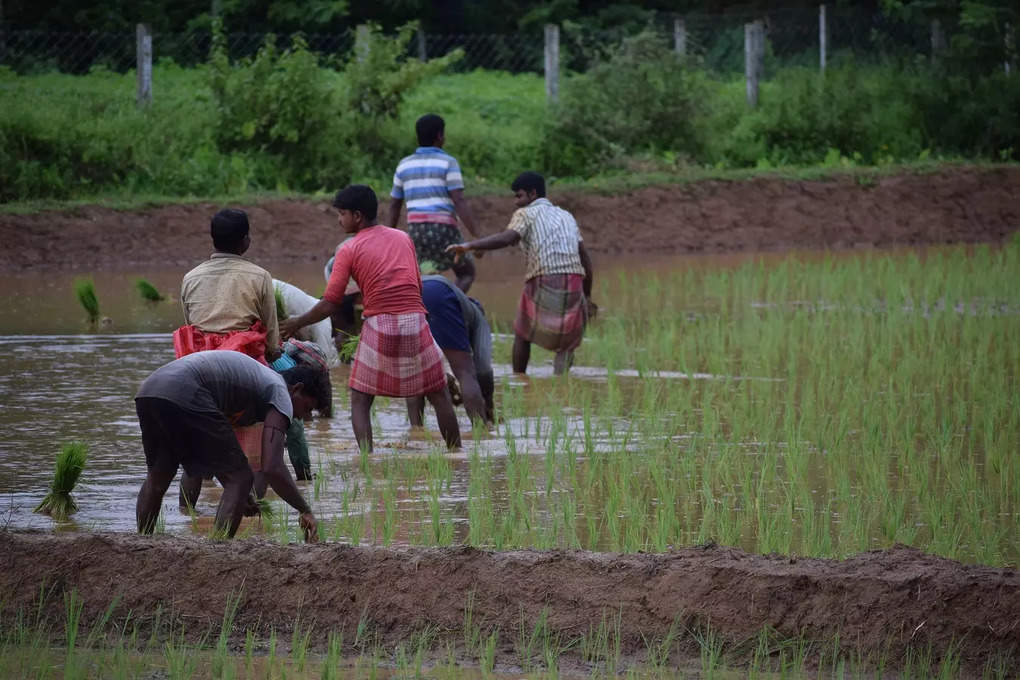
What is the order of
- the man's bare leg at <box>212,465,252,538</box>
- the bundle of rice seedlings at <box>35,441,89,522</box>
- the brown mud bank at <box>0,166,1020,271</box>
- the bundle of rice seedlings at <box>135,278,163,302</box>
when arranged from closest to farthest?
the man's bare leg at <box>212,465,252,538</box> < the bundle of rice seedlings at <box>35,441,89,522</box> < the bundle of rice seedlings at <box>135,278,163,302</box> < the brown mud bank at <box>0,166,1020,271</box>

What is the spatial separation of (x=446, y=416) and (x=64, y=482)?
2158 mm

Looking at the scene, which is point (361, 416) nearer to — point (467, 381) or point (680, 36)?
point (467, 381)

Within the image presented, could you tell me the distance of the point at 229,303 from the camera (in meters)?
5.93

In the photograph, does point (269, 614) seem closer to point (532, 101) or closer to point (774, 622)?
point (774, 622)

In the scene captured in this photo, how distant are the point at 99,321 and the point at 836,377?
247 inches

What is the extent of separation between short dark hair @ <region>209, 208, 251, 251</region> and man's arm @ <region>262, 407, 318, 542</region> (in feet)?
2.74

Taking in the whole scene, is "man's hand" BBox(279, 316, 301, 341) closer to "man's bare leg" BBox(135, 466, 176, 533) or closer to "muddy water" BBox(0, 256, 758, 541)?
"muddy water" BBox(0, 256, 758, 541)

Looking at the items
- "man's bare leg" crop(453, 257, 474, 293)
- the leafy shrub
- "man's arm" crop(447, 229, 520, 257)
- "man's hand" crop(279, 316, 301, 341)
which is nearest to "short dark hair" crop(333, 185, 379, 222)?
"man's hand" crop(279, 316, 301, 341)

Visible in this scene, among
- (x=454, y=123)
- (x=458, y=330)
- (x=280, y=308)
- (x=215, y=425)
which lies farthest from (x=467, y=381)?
(x=454, y=123)

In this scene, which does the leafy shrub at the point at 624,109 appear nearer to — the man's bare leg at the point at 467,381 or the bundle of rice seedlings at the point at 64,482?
the man's bare leg at the point at 467,381

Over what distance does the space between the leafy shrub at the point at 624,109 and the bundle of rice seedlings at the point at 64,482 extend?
51.1ft

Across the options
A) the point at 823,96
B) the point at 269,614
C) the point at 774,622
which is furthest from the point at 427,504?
the point at 823,96

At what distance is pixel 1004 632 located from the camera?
172 inches

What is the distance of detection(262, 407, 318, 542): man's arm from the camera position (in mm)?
5453
